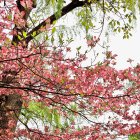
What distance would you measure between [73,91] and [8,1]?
104 centimetres

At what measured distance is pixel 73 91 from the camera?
3.30 metres

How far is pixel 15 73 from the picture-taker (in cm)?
374

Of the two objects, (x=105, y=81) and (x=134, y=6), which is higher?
(x=134, y=6)

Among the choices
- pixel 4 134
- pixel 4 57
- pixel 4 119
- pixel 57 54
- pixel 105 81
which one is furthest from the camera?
pixel 4 119

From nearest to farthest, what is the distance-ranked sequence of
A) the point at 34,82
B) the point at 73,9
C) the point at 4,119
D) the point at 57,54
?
the point at 57,54 < the point at 34,82 < the point at 4,119 < the point at 73,9

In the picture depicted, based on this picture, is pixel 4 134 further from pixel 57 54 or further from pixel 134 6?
pixel 134 6

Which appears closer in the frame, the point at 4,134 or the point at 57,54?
the point at 57,54

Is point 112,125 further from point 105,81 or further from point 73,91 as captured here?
point 73,91

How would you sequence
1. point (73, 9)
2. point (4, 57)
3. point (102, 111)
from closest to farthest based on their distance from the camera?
1. point (4, 57)
2. point (102, 111)
3. point (73, 9)

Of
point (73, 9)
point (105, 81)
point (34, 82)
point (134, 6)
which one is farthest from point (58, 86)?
point (73, 9)

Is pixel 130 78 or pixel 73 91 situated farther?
pixel 130 78

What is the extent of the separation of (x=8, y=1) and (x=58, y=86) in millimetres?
955

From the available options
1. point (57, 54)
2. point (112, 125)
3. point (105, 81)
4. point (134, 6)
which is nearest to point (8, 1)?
point (57, 54)

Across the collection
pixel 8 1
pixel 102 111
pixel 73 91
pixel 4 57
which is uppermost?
pixel 8 1
